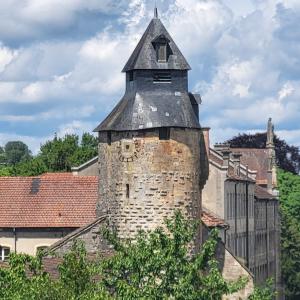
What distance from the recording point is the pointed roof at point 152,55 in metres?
47.7

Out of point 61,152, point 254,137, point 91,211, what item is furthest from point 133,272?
point 254,137

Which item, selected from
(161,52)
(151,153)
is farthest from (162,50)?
(151,153)

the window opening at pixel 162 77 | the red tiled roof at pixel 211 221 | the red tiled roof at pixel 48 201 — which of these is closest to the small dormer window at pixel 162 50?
the window opening at pixel 162 77

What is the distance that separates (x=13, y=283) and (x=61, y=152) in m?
51.8

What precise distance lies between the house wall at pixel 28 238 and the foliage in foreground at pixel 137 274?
17589 mm

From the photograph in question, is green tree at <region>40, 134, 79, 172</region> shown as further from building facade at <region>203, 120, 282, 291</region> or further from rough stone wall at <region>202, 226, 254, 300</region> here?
rough stone wall at <region>202, 226, 254, 300</region>

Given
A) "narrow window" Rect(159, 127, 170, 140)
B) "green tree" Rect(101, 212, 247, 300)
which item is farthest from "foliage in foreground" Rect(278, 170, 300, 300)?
"green tree" Rect(101, 212, 247, 300)

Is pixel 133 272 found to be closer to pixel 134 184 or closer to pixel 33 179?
pixel 134 184

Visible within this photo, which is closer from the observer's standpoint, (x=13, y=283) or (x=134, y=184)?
(x=13, y=283)

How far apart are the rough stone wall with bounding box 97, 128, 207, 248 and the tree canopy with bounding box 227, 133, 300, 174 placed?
68388mm

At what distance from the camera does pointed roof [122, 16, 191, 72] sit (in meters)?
47.7

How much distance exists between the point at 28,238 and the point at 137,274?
20.3 meters

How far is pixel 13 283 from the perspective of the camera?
3388cm

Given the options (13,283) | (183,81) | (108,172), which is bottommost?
(13,283)
